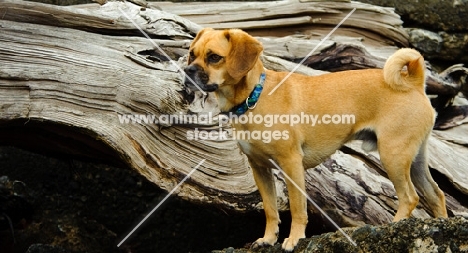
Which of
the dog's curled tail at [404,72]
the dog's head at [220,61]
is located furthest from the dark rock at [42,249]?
the dog's curled tail at [404,72]

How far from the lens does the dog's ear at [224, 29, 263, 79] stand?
6.62m

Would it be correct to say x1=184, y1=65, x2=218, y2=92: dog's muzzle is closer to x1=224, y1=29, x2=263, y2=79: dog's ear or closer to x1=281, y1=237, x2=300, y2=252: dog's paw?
x1=224, y1=29, x2=263, y2=79: dog's ear

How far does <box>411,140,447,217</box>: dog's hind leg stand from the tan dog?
0.37 feet

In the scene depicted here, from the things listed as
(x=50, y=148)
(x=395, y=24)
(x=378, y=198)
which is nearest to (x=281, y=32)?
(x=395, y=24)

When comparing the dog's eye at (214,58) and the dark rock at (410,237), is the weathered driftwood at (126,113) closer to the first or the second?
the dog's eye at (214,58)

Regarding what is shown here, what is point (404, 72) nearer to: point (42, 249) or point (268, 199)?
point (268, 199)

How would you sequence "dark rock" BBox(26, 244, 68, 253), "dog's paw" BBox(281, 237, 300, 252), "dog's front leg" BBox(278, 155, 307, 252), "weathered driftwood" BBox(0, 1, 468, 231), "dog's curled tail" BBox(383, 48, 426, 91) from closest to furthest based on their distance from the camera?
1. "dog's paw" BBox(281, 237, 300, 252)
2. "dog's front leg" BBox(278, 155, 307, 252)
3. "dog's curled tail" BBox(383, 48, 426, 91)
4. "weathered driftwood" BBox(0, 1, 468, 231)
5. "dark rock" BBox(26, 244, 68, 253)

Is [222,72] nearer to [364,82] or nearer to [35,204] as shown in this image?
[364,82]

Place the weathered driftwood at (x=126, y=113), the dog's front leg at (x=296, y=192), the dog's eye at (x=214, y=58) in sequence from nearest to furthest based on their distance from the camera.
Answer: the dog's eye at (x=214, y=58) < the dog's front leg at (x=296, y=192) < the weathered driftwood at (x=126, y=113)

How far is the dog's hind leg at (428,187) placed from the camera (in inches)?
290

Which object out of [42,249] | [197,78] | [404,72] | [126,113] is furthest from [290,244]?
[42,249]

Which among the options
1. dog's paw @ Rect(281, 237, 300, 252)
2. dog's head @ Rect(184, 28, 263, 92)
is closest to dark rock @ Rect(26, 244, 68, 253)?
dog's head @ Rect(184, 28, 263, 92)

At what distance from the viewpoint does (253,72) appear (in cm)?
690

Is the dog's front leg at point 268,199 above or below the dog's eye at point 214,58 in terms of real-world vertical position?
below
